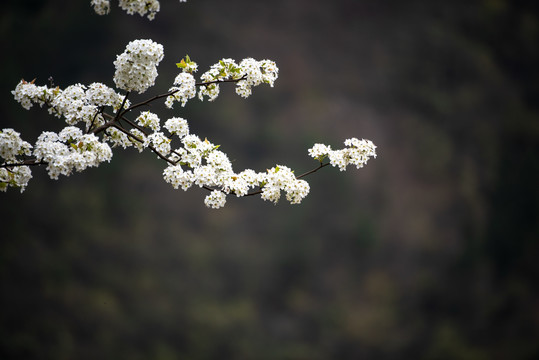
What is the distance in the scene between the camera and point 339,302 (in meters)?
15.8

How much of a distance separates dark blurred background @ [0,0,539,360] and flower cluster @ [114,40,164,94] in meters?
11.0

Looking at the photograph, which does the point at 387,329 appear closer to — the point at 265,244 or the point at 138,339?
the point at 265,244

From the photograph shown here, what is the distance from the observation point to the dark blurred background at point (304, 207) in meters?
14.2

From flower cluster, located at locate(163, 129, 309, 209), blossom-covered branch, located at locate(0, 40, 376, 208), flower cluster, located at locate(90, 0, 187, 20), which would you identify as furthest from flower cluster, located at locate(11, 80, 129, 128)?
flower cluster, located at locate(163, 129, 309, 209)

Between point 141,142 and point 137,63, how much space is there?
0.56m

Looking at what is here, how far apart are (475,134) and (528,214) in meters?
2.72

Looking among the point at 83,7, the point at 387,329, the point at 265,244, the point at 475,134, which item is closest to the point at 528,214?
the point at 475,134

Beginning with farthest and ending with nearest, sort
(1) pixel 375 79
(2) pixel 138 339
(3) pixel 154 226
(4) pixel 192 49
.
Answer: (1) pixel 375 79, (4) pixel 192 49, (3) pixel 154 226, (2) pixel 138 339

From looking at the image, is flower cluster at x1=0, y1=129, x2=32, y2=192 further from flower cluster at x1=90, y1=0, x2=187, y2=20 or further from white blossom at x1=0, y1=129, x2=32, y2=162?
flower cluster at x1=90, y1=0, x2=187, y2=20

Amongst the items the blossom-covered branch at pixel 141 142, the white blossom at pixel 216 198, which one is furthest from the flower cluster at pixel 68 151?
the white blossom at pixel 216 198

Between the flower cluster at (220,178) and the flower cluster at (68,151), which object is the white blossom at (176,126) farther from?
the flower cluster at (68,151)

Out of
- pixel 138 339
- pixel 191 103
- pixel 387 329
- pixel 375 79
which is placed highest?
pixel 375 79

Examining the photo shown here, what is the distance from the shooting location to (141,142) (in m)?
3.97

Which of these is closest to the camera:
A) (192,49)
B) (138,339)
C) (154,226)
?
(138,339)
